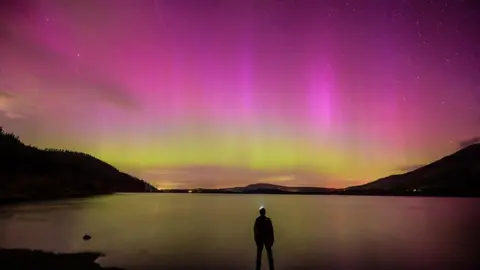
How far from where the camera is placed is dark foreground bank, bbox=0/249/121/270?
90.6 ft

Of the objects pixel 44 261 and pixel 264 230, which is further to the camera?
pixel 44 261

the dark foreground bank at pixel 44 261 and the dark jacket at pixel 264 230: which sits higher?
the dark jacket at pixel 264 230

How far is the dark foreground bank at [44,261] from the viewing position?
1087 inches

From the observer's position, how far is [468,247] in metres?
50.7

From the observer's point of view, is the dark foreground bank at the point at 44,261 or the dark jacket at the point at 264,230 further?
the dark foreground bank at the point at 44,261

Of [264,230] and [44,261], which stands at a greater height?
[264,230]

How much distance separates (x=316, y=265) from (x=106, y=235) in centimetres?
3058

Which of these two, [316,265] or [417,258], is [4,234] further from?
[417,258]

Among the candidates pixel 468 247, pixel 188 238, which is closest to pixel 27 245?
pixel 188 238

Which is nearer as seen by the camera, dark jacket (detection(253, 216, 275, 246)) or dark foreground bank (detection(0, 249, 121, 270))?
dark jacket (detection(253, 216, 275, 246))

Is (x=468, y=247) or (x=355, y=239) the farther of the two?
(x=355, y=239)

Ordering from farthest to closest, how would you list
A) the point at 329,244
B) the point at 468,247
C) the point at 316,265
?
the point at 329,244 → the point at 468,247 → the point at 316,265

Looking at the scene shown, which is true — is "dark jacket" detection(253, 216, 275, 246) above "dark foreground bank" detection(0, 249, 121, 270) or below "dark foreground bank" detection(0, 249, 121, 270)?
above

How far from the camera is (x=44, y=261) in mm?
30125
